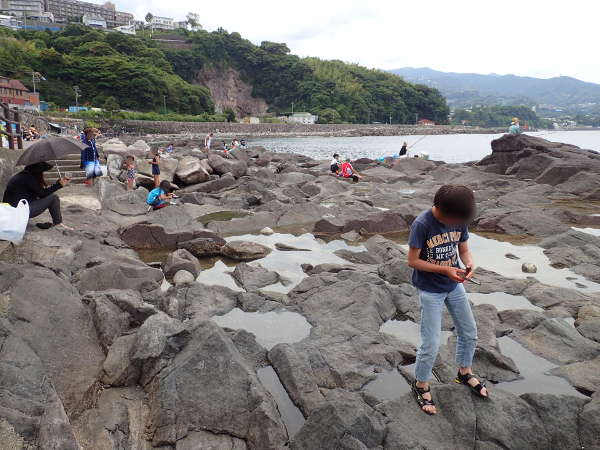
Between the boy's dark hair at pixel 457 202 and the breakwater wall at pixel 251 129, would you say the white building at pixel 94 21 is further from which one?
the boy's dark hair at pixel 457 202

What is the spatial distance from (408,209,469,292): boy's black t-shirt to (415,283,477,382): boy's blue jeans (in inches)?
3.5

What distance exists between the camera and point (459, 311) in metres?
3.73

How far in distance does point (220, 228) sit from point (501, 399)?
26.5 feet

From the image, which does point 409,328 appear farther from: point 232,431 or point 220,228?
point 220,228

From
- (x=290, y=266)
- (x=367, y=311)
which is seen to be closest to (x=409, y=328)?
(x=367, y=311)

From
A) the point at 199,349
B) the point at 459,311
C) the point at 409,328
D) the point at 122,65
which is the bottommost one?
the point at 409,328

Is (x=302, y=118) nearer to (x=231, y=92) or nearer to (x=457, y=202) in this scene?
(x=231, y=92)

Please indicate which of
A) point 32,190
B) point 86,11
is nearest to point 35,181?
point 32,190

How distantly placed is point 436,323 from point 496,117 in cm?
17641

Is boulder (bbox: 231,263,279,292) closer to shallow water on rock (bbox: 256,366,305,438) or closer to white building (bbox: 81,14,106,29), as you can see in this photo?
shallow water on rock (bbox: 256,366,305,438)

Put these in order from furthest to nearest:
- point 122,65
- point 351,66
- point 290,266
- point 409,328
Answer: point 351,66 → point 122,65 → point 290,266 → point 409,328

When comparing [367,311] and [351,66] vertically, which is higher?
[351,66]

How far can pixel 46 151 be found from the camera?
7.27 m

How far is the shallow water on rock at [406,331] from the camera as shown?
17.9ft
